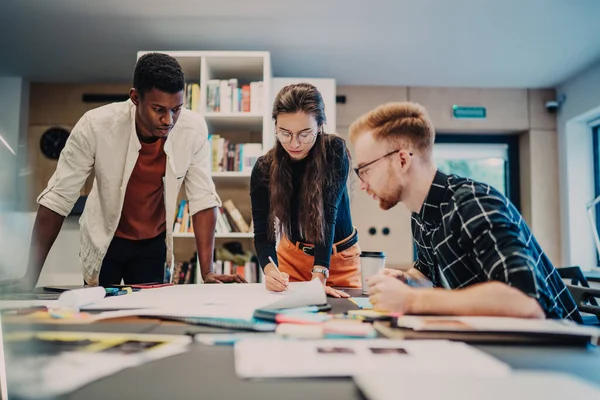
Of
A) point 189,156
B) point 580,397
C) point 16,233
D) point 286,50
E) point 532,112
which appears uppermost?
point 286,50

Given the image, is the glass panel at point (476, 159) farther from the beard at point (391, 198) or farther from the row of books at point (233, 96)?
the beard at point (391, 198)

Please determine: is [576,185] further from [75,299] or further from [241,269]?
[75,299]

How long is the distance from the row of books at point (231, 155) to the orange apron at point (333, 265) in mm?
1624

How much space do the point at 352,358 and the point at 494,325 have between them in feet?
0.89

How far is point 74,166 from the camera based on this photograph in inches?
60.1

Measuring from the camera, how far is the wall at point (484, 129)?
4.08 m

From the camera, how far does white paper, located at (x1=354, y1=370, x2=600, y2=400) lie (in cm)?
44

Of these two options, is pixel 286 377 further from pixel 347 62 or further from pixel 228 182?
pixel 347 62

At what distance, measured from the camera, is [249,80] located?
11.5 ft

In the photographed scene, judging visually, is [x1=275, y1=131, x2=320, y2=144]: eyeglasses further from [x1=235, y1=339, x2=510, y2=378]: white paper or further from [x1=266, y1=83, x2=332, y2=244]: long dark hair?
[x1=235, y1=339, x2=510, y2=378]: white paper

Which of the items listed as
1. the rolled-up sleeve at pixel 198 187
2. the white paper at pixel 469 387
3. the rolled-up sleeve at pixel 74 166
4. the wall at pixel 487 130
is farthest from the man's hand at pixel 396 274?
the wall at pixel 487 130

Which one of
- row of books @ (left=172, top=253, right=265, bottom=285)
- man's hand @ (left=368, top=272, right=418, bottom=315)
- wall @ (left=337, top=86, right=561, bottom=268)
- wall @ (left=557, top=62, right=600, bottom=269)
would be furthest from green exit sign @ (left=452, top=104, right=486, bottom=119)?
man's hand @ (left=368, top=272, right=418, bottom=315)

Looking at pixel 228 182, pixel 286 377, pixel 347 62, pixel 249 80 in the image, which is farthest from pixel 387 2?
pixel 286 377

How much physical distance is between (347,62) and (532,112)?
5.74 ft
